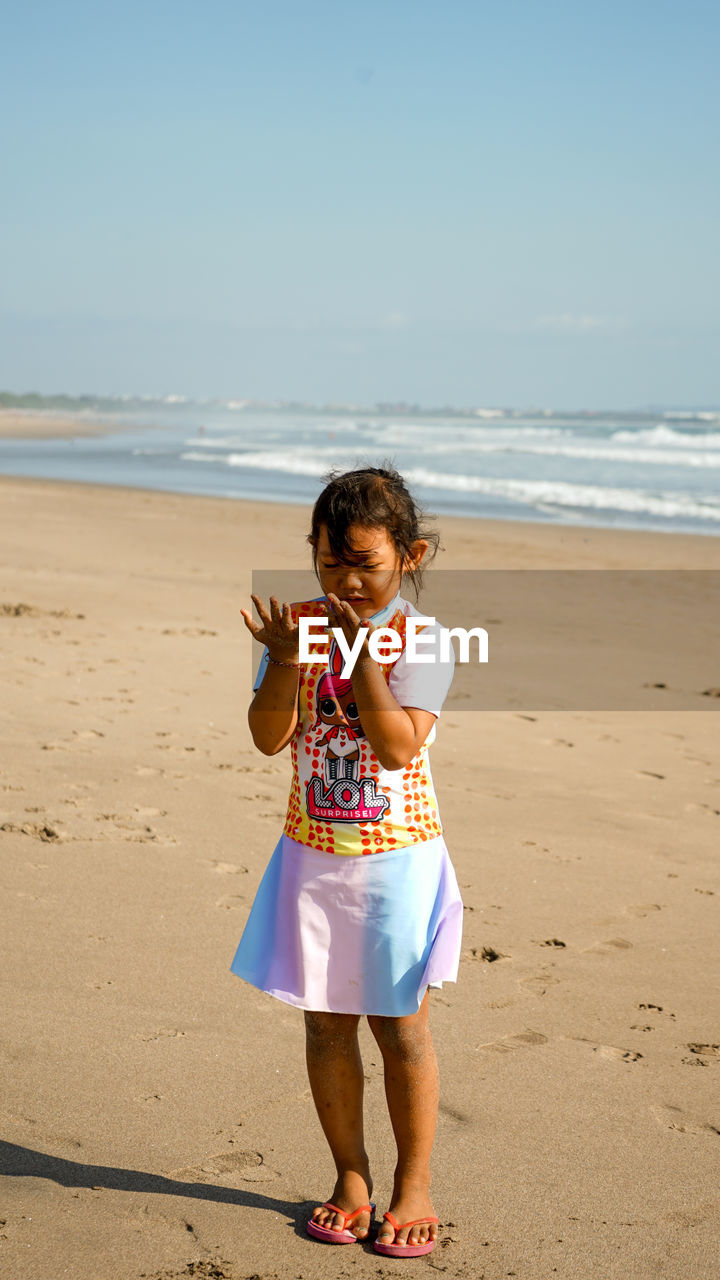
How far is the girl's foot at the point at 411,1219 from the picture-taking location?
235cm

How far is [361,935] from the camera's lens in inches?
90.0

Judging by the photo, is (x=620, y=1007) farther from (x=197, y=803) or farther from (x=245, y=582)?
(x=245, y=582)

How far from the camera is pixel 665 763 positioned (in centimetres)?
613

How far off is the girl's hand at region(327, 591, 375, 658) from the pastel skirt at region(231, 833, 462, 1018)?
442 mm

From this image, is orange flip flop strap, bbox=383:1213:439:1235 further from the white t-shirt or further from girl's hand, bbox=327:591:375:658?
girl's hand, bbox=327:591:375:658

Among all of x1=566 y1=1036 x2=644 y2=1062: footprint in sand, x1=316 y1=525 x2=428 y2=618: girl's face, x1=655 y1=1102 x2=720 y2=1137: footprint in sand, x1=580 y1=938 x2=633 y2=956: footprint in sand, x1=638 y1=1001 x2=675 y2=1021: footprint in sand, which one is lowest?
x1=655 y1=1102 x2=720 y2=1137: footprint in sand

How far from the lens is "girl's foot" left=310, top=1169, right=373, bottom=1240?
2391 millimetres

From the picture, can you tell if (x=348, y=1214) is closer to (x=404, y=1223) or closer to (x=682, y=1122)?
(x=404, y=1223)

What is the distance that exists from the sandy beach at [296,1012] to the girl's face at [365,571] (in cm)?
132

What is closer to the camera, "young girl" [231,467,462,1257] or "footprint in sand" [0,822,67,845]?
"young girl" [231,467,462,1257]

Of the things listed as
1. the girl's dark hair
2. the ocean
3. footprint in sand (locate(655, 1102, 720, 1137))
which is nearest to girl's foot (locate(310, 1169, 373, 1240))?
footprint in sand (locate(655, 1102, 720, 1137))

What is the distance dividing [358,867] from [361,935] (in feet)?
0.44

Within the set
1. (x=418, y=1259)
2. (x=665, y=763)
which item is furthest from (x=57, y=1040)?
(x=665, y=763)

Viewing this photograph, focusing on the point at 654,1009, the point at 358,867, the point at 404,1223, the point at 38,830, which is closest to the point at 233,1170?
the point at 404,1223
